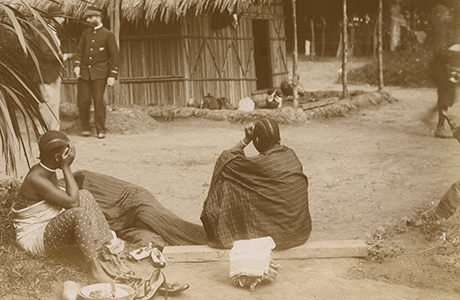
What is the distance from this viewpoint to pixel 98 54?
418 inches

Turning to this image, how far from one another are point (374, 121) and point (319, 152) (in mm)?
3596

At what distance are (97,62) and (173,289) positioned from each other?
6.84m

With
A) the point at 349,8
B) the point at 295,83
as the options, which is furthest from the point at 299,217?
the point at 349,8

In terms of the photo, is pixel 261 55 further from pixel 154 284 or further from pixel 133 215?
→ pixel 154 284

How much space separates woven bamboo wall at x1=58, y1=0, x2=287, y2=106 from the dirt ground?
1242 mm

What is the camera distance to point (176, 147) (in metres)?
10.0

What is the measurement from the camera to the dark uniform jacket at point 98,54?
1062 centimetres

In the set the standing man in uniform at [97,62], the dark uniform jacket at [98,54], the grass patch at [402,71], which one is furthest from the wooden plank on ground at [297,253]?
the grass patch at [402,71]

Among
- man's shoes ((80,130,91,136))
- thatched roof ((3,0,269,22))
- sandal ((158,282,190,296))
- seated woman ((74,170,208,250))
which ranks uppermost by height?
thatched roof ((3,0,269,22))

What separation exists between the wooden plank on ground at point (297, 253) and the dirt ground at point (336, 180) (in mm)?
54

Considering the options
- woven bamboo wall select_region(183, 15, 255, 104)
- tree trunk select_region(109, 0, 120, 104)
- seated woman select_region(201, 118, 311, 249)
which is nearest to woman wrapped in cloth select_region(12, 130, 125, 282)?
seated woman select_region(201, 118, 311, 249)

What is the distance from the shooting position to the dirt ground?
458 cm

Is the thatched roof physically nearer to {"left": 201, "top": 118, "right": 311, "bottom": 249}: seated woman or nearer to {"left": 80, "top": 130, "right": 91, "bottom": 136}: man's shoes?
{"left": 80, "top": 130, "right": 91, "bottom": 136}: man's shoes

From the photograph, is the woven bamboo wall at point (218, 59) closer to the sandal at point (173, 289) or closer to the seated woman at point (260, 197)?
the seated woman at point (260, 197)
